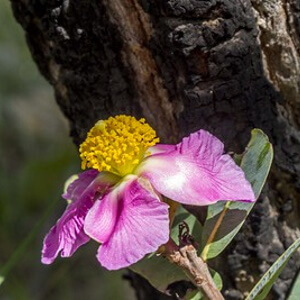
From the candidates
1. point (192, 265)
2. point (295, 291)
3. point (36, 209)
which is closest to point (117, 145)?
point (192, 265)

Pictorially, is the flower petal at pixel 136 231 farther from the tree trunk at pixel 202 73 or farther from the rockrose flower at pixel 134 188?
the tree trunk at pixel 202 73

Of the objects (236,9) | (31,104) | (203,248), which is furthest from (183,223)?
(31,104)

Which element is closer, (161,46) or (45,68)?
(161,46)

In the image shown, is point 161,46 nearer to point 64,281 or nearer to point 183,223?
point 183,223

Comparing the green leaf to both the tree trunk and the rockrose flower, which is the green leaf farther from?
the rockrose flower

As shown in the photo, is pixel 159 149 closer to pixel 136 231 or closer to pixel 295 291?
pixel 136 231

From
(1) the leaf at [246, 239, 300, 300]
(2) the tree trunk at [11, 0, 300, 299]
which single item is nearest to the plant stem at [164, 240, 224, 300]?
(1) the leaf at [246, 239, 300, 300]

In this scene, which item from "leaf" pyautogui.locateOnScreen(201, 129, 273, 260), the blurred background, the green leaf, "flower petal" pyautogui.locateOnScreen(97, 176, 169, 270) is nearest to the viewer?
"flower petal" pyautogui.locateOnScreen(97, 176, 169, 270)
